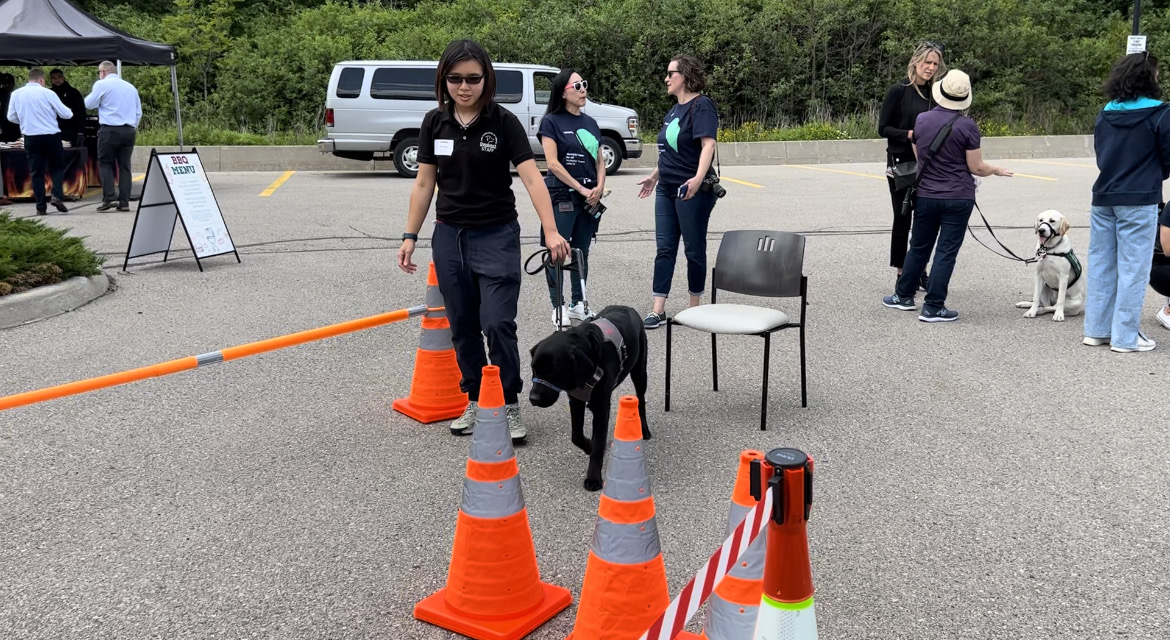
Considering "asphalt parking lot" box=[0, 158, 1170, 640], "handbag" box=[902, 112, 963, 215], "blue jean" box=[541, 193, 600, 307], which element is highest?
"handbag" box=[902, 112, 963, 215]

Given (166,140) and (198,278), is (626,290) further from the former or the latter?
(166,140)

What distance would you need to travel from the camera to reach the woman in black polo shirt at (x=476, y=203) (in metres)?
4.59

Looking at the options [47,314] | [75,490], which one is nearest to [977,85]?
[47,314]

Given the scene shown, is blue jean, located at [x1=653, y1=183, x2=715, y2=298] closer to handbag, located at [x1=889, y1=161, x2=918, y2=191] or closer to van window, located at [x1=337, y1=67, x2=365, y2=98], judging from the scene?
handbag, located at [x1=889, y1=161, x2=918, y2=191]

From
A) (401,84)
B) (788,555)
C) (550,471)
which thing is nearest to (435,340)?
(550,471)

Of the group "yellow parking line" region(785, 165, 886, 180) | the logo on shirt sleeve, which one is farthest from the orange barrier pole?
"yellow parking line" region(785, 165, 886, 180)

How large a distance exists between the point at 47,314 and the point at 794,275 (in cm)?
567

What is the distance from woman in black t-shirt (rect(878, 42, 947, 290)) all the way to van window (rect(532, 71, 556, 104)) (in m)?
11.1

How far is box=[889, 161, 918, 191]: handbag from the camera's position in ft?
26.0

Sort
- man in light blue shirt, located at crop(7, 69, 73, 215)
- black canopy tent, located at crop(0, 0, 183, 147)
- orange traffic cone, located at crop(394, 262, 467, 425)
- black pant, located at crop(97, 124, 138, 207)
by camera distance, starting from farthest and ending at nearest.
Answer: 1. black canopy tent, located at crop(0, 0, 183, 147)
2. black pant, located at crop(97, 124, 138, 207)
3. man in light blue shirt, located at crop(7, 69, 73, 215)
4. orange traffic cone, located at crop(394, 262, 467, 425)

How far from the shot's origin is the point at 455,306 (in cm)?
490

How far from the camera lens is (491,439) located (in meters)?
3.37

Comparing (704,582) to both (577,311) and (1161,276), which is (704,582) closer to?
(577,311)

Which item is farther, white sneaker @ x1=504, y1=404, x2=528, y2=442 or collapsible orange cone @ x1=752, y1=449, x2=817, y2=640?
white sneaker @ x1=504, y1=404, x2=528, y2=442
